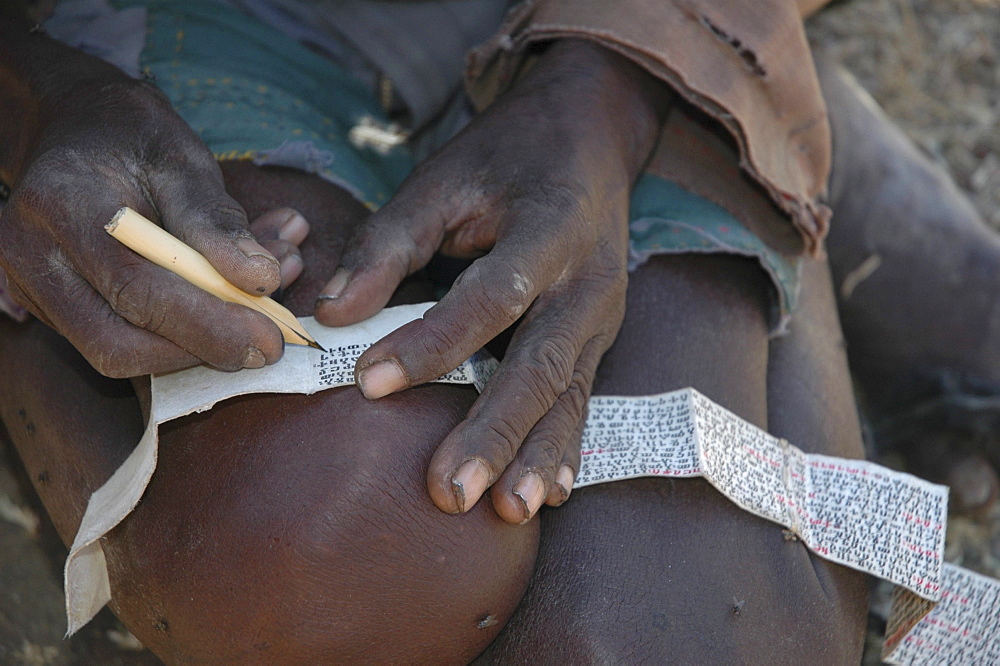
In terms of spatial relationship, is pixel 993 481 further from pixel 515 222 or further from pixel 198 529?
pixel 198 529

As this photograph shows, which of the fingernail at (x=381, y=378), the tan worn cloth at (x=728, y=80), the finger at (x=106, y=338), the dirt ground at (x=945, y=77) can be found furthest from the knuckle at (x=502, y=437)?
the dirt ground at (x=945, y=77)

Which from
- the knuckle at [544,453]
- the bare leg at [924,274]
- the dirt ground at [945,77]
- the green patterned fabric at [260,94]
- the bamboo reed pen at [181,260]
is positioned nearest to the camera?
the bamboo reed pen at [181,260]

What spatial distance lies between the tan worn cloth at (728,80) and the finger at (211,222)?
22.5 inches

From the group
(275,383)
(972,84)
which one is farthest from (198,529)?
(972,84)

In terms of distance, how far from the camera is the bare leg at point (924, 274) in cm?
191

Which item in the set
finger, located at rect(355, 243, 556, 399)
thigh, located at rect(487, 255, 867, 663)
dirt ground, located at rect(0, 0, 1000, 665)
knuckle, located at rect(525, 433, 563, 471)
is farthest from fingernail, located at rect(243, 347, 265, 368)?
dirt ground, located at rect(0, 0, 1000, 665)

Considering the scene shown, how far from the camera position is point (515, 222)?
104 cm

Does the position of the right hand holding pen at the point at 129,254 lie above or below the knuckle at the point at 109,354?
above

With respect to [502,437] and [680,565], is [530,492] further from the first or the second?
[680,565]

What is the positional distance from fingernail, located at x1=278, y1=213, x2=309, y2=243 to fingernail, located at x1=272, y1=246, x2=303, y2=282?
0.12 feet

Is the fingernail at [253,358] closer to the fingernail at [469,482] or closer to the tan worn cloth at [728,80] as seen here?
the fingernail at [469,482]

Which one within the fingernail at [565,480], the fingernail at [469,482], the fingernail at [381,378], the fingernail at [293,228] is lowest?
the fingernail at [565,480]

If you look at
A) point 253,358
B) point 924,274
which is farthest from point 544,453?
point 924,274

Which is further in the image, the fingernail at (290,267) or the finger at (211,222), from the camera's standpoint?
the fingernail at (290,267)
